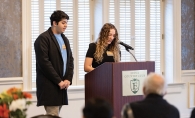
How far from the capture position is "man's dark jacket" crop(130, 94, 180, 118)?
2289 millimetres

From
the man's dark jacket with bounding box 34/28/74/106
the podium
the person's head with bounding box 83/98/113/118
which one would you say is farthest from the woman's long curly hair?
the person's head with bounding box 83/98/113/118

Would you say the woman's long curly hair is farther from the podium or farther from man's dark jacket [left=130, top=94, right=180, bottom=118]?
man's dark jacket [left=130, top=94, right=180, bottom=118]

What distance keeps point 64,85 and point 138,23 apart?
2.24 m

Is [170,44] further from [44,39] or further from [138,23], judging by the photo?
[44,39]

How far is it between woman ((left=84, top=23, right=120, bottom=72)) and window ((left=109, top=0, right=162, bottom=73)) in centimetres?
157

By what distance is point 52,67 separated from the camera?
12.5 ft

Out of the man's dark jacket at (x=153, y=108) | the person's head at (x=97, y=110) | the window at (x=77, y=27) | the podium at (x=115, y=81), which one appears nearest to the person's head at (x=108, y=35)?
the podium at (x=115, y=81)

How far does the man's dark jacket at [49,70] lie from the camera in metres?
3.80

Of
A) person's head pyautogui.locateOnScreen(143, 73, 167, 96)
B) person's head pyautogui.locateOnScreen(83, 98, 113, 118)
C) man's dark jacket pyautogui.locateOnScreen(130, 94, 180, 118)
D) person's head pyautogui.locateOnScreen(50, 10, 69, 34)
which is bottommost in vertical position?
man's dark jacket pyautogui.locateOnScreen(130, 94, 180, 118)

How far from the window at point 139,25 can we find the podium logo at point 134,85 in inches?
83.3

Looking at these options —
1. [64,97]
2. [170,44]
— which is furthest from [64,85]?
[170,44]

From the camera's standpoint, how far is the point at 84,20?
5461 mm

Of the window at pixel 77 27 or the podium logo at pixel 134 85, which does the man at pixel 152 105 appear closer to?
the podium logo at pixel 134 85

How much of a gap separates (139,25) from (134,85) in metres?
2.36
